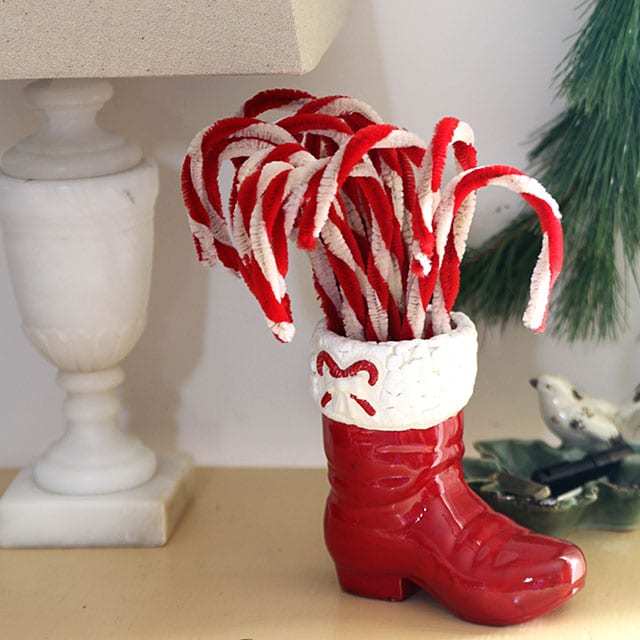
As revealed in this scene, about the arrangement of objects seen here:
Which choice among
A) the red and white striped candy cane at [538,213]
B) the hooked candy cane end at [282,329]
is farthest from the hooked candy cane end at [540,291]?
the hooked candy cane end at [282,329]

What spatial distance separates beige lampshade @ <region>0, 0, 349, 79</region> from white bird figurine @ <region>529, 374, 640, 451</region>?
0.31 metres

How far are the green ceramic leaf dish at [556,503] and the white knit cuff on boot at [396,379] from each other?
0.12 metres

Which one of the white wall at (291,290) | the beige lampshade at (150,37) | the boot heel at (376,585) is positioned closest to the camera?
the beige lampshade at (150,37)

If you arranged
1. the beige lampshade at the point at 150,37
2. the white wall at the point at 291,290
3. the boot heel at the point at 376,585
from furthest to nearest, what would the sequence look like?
the white wall at the point at 291,290 → the boot heel at the point at 376,585 → the beige lampshade at the point at 150,37

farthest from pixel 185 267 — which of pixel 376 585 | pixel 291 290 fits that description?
pixel 376 585

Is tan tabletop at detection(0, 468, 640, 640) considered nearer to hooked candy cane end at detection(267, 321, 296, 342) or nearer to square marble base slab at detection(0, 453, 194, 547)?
square marble base slab at detection(0, 453, 194, 547)

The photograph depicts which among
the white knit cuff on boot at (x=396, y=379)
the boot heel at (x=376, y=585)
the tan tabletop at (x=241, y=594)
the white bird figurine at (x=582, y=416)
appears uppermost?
the white knit cuff on boot at (x=396, y=379)

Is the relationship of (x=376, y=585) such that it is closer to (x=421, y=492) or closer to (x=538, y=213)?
(x=421, y=492)

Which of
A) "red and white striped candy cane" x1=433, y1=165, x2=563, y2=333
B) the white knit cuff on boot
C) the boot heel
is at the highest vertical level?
"red and white striped candy cane" x1=433, y1=165, x2=563, y2=333

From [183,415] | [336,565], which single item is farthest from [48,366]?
[336,565]

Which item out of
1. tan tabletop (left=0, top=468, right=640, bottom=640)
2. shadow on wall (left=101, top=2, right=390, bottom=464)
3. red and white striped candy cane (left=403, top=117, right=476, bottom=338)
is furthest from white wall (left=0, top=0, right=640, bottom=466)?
red and white striped candy cane (left=403, top=117, right=476, bottom=338)

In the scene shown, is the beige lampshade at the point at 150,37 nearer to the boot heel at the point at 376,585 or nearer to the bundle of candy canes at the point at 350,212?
the bundle of candy canes at the point at 350,212

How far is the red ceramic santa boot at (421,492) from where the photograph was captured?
644 millimetres

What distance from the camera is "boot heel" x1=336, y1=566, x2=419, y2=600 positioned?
27.4 inches
